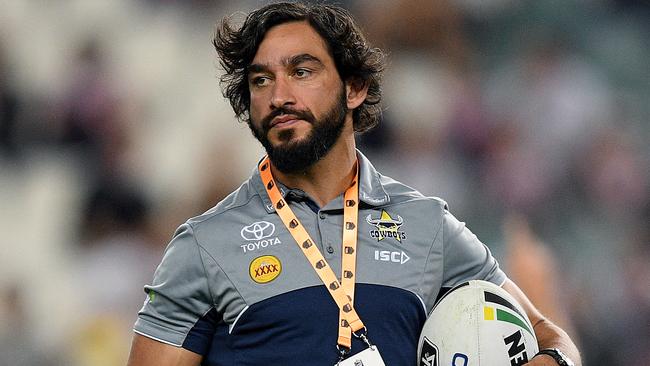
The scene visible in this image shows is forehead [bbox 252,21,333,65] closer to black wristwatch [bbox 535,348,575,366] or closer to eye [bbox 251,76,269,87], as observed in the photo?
eye [bbox 251,76,269,87]

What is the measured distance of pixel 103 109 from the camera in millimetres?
6242

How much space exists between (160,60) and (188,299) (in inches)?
150

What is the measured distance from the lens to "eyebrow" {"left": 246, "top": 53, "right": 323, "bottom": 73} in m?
3.08

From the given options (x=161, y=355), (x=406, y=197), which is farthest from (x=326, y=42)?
(x=161, y=355)

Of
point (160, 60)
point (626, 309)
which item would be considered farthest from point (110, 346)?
point (626, 309)

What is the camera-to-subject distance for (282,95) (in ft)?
9.87

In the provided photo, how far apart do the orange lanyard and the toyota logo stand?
0.14 ft

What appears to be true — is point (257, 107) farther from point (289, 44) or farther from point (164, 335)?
point (164, 335)

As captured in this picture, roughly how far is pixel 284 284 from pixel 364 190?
388mm

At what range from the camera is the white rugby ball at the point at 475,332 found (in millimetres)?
2846

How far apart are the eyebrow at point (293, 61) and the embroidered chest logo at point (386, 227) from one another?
1.53ft

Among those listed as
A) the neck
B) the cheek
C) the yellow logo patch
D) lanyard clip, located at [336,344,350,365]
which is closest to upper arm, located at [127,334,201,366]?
the yellow logo patch

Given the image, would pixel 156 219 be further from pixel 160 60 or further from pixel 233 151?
pixel 160 60

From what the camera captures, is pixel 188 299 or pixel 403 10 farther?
pixel 403 10
